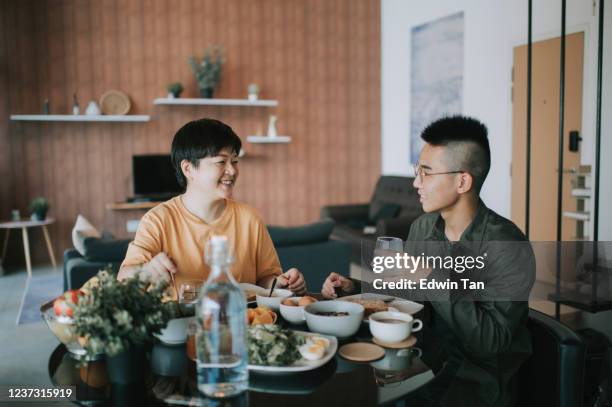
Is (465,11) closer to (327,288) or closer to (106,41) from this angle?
(106,41)

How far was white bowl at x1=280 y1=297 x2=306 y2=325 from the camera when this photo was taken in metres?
1.47

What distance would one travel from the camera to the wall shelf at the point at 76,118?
19.4 feet

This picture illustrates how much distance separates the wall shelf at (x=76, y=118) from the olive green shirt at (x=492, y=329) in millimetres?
5345

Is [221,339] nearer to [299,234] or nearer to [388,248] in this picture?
[388,248]

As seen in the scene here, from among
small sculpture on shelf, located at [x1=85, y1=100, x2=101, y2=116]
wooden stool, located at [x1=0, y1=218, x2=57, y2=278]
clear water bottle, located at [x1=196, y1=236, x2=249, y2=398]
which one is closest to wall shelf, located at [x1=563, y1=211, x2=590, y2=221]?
clear water bottle, located at [x1=196, y1=236, x2=249, y2=398]

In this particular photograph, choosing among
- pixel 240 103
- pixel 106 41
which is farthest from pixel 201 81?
pixel 106 41

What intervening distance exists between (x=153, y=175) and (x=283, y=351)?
543 cm

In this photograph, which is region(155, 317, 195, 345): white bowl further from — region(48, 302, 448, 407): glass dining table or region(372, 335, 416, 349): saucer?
region(372, 335, 416, 349): saucer

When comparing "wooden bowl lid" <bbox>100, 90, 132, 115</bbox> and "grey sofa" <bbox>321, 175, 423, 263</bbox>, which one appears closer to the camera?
"grey sofa" <bbox>321, 175, 423, 263</bbox>

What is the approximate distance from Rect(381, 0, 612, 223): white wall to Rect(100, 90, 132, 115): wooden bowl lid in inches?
128

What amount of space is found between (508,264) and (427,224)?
1.38 feet

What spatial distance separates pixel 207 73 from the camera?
6.43 meters

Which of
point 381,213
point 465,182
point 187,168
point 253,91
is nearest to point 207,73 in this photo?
point 253,91

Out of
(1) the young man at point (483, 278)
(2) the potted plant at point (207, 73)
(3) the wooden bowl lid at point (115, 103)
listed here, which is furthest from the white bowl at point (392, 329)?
(3) the wooden bowl lid at point (115, 103)
